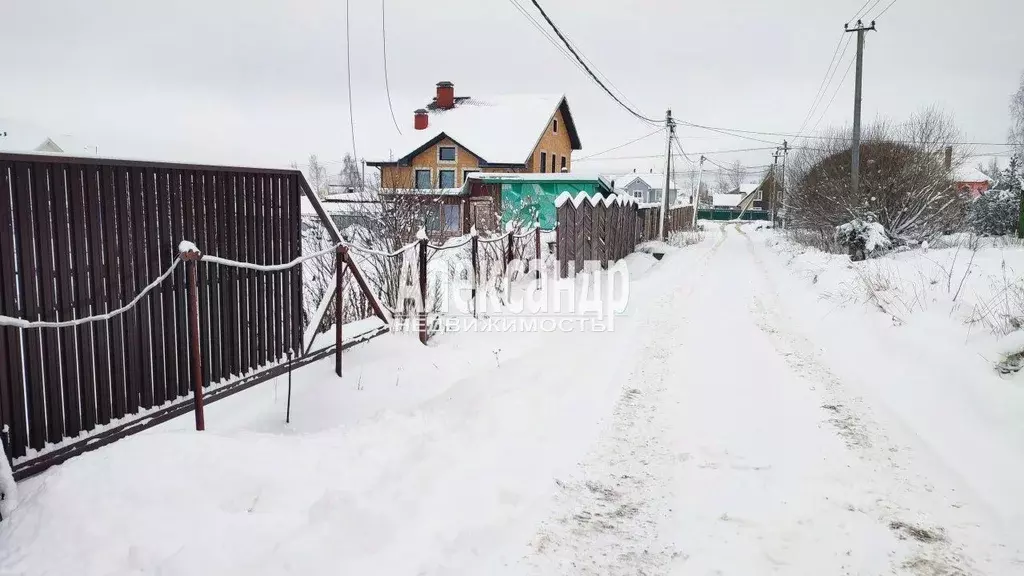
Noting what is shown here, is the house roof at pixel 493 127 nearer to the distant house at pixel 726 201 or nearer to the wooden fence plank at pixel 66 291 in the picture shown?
the wooden fence plank at pixel 66 291

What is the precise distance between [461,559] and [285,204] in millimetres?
3335

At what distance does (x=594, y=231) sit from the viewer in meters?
15.4

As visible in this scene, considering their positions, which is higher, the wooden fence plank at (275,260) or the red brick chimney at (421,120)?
the red brick chimney at (421,120)

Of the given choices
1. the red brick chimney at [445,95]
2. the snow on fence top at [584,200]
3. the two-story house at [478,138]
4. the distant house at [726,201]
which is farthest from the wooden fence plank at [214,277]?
the distant house at [726,201]

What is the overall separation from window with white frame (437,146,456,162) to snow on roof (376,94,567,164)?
91cm

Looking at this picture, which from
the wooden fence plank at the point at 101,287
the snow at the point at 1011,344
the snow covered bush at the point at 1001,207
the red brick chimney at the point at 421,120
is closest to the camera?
the wooden fence plank at the point at 101,287

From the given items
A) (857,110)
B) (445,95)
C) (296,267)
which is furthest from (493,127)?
(296,267)

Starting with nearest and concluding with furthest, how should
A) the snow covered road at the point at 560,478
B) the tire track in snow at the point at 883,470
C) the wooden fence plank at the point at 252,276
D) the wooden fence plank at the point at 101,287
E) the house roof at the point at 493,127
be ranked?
the snow covered road at the point at 560,478 → the tire track in snow at the point at 883,470 → the wooden fence plank at the point at 101,287 → the wooden fence plank at the point at 252,276 → the house roof at the point at 493,127

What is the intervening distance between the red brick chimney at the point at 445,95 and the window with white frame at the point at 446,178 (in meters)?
5.43

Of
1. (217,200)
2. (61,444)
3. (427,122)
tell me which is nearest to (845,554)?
(61,444)

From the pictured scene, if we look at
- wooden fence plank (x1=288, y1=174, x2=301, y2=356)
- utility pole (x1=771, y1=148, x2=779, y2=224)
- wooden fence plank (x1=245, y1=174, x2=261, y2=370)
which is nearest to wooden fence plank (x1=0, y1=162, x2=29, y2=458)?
wooden fence plank (x1=245, y1=174, x2=261, y2=370)

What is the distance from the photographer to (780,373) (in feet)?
20.5

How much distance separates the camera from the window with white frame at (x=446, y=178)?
37.1 meters

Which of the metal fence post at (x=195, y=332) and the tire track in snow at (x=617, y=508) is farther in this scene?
the metal fence post at (x=195, y=332)
